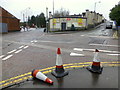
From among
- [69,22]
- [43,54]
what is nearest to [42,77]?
[43,54]

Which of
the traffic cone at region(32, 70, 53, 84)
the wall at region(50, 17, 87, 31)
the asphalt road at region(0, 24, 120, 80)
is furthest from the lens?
the wall at region(50, 17, 87, 31)

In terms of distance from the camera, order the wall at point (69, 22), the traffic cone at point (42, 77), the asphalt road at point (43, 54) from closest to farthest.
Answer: the traffic cone at point (42, 77) < the asphalt road at point (43, 54) < the wall at point (69, 22)

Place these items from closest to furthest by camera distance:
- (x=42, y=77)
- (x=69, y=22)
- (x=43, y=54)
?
(x=42, y=77) < (x=43, y=54) < (x=69, y=22)

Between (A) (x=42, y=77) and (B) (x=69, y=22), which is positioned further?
(B) (x=69, y=22)

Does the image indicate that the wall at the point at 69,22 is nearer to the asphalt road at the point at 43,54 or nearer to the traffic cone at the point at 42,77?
the asphalt road at the point at 43,54

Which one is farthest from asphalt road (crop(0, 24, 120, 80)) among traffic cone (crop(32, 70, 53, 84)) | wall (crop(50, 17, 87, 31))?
wall (crop(50, 17, 87, 31))

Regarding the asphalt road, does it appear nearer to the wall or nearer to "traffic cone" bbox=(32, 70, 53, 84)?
"traffic cone" bbox=(32, 70, 53, 84)

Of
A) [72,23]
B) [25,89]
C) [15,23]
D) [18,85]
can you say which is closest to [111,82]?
[25,89]

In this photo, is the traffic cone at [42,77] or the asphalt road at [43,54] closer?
the traffic cone at [42,77]

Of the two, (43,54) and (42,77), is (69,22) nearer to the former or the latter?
(43,54)

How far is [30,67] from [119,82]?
3414 millimetres

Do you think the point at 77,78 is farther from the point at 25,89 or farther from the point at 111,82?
the point at 25,89

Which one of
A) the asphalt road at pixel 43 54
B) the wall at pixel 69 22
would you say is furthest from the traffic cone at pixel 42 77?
the wall at pixel 69 22

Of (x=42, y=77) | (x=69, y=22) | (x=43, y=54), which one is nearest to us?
(x=42, y=77)
